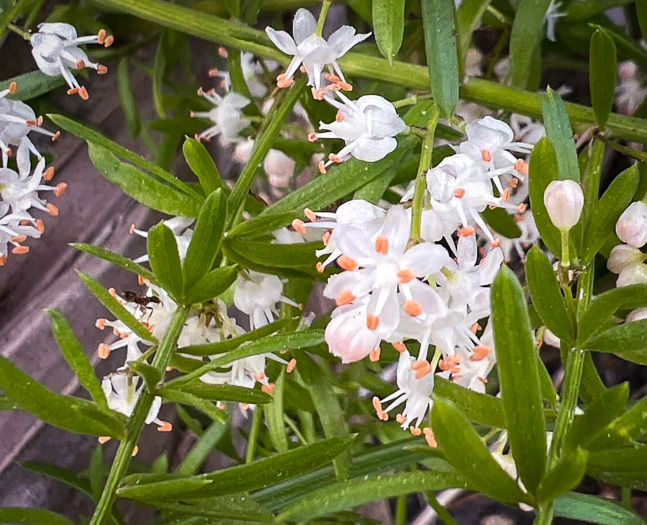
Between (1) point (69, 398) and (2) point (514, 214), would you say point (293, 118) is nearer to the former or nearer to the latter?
(2) point (514, 214)

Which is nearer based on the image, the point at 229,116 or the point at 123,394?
the point at 123,394

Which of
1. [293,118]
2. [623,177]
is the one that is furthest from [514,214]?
[293,118]

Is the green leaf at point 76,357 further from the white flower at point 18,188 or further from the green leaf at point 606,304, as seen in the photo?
the green leaf at point 606,304

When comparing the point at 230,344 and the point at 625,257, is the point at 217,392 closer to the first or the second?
the point at 230,344

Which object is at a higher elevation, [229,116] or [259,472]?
[229,116]

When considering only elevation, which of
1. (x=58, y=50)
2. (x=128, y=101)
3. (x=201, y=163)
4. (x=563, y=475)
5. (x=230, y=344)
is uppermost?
(x=128, y=101)

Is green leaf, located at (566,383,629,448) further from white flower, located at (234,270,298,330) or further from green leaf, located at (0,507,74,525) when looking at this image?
green leaf, located at (0,507,74,525)

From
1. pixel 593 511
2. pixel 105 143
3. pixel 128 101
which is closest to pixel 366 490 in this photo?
pixel 593 511
